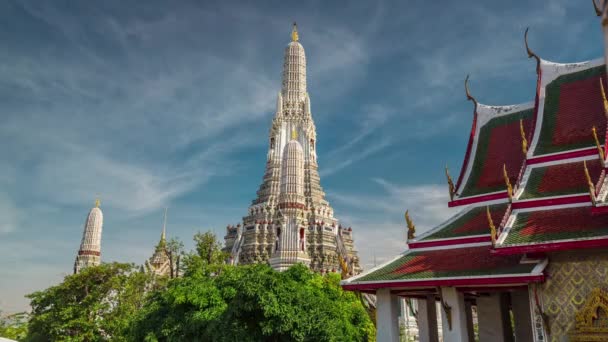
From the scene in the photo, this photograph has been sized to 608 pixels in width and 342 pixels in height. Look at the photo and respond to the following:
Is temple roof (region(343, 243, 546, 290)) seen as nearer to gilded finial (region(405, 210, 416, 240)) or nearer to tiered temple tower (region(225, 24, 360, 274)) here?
gilded finial (region(405, 210, 416, 240))

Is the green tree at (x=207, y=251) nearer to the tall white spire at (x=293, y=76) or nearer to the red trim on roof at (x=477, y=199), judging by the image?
the red trim on roof at (x=477, y=199)

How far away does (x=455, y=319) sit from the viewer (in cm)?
1205

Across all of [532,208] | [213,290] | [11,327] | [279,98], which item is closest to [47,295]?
[11,327]

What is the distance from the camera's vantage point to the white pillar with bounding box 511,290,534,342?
13.9 m

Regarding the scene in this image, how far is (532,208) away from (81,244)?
64.0 m

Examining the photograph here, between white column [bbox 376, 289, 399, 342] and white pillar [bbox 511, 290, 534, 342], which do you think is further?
white pillar [bbox 511, 290, 534, 342]

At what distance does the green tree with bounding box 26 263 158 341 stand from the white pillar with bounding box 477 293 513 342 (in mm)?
19721

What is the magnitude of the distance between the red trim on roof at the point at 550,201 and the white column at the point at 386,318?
4.32 m

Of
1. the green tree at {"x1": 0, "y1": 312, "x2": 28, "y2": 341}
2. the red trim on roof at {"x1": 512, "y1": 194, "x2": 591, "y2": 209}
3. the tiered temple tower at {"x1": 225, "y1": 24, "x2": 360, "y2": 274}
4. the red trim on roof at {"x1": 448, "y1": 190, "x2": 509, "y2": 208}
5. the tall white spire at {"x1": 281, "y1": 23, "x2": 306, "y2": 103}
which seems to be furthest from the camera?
the tall white spire at {"x1": 281, "y1": 23, "x2": 306, "y2": 103}

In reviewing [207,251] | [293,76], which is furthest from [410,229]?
[293,76]

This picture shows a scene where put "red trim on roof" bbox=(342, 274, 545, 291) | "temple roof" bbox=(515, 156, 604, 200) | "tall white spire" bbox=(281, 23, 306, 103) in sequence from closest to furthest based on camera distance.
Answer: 1. "red trim on roof" bbox=(342, 274, 545, 291)
2. "temple roof" bbox=(515, 156, 604, 200)
3. "tall white spire" bbox=(281, 23, 306, 103)

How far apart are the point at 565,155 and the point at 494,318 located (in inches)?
221

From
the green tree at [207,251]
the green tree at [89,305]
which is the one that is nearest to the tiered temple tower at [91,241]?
the green tree at [89,305]

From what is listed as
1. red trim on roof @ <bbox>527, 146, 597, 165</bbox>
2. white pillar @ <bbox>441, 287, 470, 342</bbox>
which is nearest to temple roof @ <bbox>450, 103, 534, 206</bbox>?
red trim on roof @ <bbox>527, 146, 597, 165</bbox>
